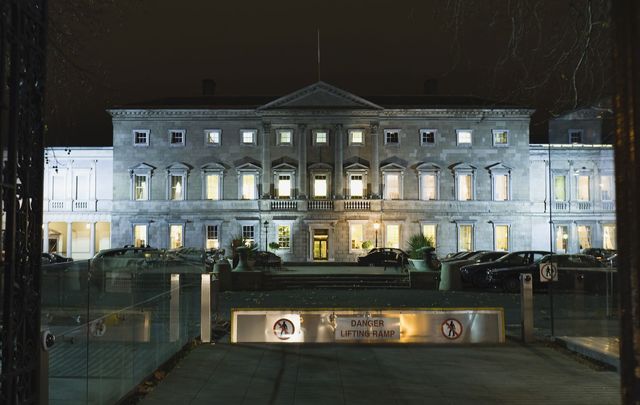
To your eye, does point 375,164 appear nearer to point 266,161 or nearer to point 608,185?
point 266,161

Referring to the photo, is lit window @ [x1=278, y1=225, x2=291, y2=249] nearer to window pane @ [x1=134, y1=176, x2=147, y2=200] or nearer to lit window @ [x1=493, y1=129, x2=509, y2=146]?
window pane @ [x1=134, y1=176, x2=147, y2=200]

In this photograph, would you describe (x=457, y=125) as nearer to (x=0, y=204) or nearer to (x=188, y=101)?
(x=188, y=101)

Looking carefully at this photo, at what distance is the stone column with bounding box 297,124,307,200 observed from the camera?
53188mm

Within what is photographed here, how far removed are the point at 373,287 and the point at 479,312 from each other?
672 inches

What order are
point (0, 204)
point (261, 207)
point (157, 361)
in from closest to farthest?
point (0, 204) < point (157, 361) < point (261, 207)

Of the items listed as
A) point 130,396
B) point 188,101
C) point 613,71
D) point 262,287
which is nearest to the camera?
point 613,71

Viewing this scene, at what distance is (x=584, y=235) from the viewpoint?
55.7 m

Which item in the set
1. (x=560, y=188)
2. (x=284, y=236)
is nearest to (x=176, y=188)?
(x=284, y=236)

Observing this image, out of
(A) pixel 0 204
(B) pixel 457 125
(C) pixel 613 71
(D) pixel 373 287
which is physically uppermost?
(B) pixel 457 125

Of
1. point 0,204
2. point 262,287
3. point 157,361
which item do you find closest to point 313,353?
point 157,361

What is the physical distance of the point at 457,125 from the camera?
5391cm

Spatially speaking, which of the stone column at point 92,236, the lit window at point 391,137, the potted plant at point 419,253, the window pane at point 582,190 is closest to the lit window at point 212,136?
the stone column at point 92,236

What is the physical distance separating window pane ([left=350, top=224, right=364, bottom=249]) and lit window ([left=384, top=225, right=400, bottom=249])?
2.13m

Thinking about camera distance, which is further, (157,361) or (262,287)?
(262,287)
